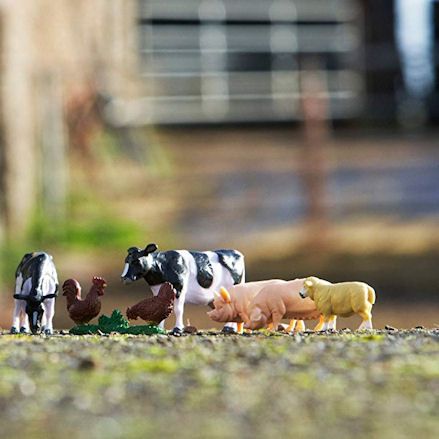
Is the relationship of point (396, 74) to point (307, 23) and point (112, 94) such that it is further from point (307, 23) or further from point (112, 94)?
point (112, 94)

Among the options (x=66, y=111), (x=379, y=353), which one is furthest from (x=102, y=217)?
(x=379, y=353)

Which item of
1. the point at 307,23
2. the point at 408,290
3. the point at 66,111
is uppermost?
the point at 307,23

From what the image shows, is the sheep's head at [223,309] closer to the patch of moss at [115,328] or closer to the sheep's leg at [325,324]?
the patch of moss at [115,328]

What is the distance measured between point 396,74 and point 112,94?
7.62 metres

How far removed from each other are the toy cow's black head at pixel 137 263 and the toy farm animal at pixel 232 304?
13.3 inches

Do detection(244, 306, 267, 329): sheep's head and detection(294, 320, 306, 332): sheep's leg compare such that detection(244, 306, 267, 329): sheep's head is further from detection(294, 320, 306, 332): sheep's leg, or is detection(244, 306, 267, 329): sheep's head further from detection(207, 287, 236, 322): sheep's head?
detection(294, 320, 306, 332): sheep's leg

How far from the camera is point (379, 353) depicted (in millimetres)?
5723

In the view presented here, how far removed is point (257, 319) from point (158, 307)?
0.43 metres

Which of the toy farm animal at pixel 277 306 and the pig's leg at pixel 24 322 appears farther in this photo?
the pig's leg at pixel 24 322

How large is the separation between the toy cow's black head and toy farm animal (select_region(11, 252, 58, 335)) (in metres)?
0.33

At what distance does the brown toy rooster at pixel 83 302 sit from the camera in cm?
A: 661

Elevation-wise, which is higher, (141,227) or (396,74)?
(396,74)

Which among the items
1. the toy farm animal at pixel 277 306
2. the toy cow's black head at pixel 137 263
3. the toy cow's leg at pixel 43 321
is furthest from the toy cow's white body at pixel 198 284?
the toy cow's leg at pixel 43 321

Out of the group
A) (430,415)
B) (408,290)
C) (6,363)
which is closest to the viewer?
(430,415)
